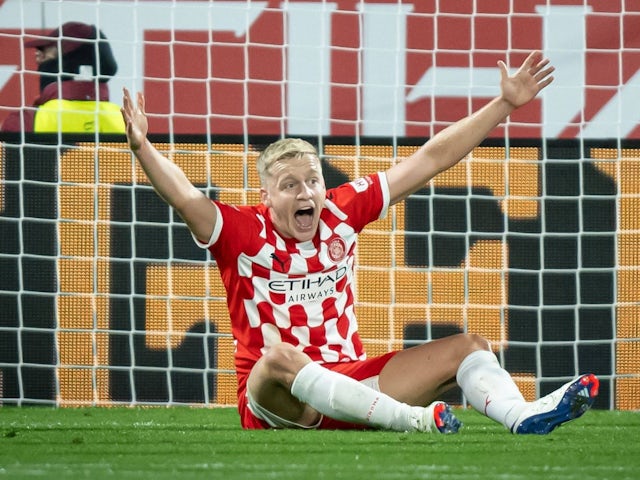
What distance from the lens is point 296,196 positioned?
13.7 feet

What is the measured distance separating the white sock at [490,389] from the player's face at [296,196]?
65cm

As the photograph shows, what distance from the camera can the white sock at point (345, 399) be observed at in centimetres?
386

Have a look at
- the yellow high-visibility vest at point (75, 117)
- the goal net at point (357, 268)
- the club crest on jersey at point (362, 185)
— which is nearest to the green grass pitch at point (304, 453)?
the club crest on jersey at point (362, 185)

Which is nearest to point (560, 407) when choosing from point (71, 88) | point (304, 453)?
point (304, 453)

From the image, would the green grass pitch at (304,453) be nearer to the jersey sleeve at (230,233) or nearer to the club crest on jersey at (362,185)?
the jersey sleeve at (230,233)

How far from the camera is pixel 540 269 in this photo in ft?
18.8

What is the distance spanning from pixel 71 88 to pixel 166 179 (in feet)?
8.33

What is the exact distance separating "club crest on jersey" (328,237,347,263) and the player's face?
7 cm

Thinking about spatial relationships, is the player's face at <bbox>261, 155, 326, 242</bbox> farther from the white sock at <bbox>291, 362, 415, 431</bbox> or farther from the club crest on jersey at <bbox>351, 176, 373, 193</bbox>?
the white sock at <bbox>291, 362, 415, 431</bbox>

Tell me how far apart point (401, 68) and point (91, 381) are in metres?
2.48

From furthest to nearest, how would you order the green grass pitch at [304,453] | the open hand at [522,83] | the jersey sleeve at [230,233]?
the open hand at [522,83] < the jersey sleeve at [230,233] < the green grass pitch at [304,453]

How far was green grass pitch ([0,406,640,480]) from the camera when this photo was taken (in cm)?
310

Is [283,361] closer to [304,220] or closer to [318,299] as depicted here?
[318,299]

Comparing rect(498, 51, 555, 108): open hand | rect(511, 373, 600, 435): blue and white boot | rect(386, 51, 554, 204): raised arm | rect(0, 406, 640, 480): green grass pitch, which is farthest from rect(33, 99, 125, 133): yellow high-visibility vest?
rect(511, 373, 600, 435): blue and white boot
